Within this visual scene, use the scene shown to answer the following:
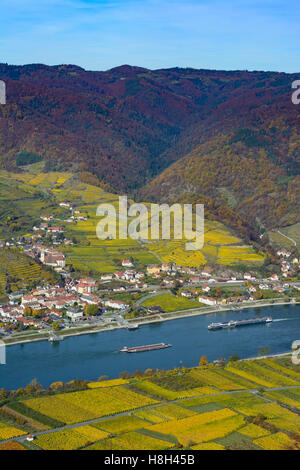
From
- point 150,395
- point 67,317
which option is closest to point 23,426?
point 150,395

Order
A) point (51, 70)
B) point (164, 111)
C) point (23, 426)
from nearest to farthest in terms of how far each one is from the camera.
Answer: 1. point (23, 426)
2. point (164, 111)
3. point (51, 70)
